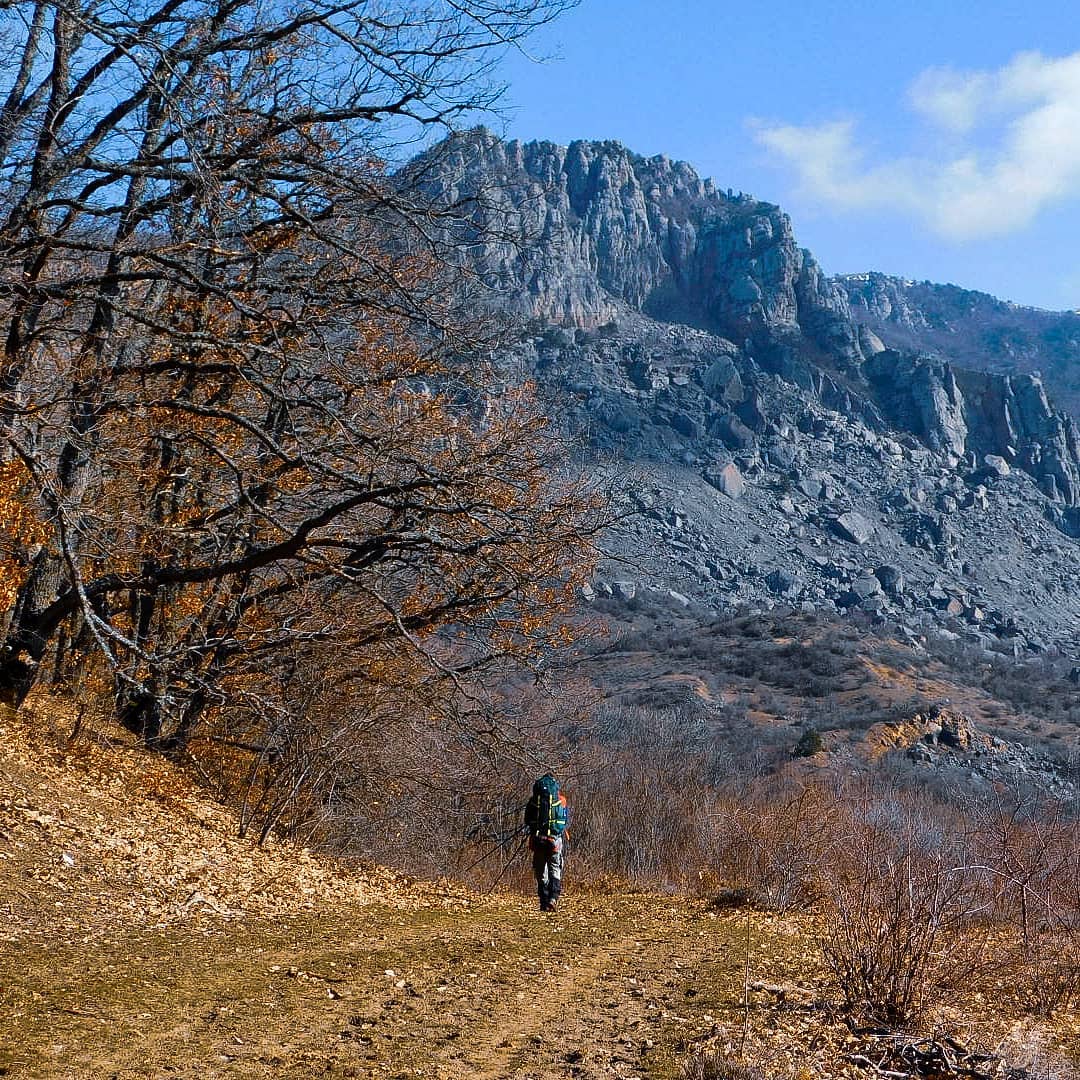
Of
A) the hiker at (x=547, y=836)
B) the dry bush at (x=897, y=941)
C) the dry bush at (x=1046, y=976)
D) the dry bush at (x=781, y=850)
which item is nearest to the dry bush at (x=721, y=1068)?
the dry bush at (x=897, y=941)

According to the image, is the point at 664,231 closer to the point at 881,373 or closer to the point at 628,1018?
the point at 881,373

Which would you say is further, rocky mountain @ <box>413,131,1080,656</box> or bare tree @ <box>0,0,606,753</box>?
rocky mountain @ <box>413,131,1080,656</box>

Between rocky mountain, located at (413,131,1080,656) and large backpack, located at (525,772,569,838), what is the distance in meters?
55.6

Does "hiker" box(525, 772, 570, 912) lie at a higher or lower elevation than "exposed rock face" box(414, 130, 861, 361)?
lower

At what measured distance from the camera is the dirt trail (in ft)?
14.7

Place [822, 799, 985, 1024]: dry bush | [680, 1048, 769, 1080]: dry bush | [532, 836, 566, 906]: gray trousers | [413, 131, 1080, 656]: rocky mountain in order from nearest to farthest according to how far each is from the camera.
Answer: [680, 1048, 769, 1080]: dry bush
[822, 799, 985, 1024]: dry bush
[532, 836, 566, 906]: gray trousers
[413, 131, 1080, 656]: rocky mountain

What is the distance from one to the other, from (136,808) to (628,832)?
1438cm

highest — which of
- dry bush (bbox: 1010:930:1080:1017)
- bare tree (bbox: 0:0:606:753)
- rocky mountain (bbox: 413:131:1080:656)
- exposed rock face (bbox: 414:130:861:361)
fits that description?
exposed rock face (bbox: 414:130:861:361)

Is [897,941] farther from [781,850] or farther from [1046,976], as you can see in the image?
[781,850]

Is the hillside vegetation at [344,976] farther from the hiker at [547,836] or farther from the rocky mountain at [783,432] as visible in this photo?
the rocky mountain at [783,432]

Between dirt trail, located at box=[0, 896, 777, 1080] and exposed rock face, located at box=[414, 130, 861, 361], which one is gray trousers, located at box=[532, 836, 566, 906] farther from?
exposed rock face, located at box=[414, 130, 861, 361]

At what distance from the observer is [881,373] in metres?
136

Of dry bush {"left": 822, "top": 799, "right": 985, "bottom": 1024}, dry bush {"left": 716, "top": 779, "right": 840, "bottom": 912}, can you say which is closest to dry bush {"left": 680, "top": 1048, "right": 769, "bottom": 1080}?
dry bush {"left": 822, "top": 799, "right": 985, "bottom": 1024}

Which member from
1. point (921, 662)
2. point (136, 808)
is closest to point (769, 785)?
point (136, 808)
